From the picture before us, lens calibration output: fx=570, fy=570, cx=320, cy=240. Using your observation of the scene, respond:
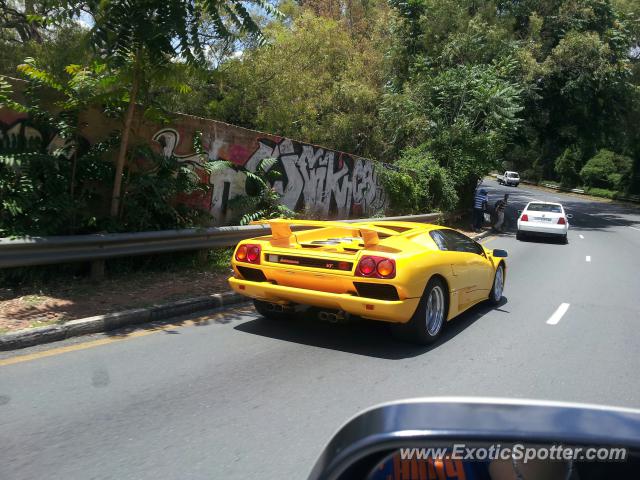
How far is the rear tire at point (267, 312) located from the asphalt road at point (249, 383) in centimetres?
14

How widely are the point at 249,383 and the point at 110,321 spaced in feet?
6.93

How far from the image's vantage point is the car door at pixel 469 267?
273 inches

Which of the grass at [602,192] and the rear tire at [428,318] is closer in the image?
the rear tire at [428,318]

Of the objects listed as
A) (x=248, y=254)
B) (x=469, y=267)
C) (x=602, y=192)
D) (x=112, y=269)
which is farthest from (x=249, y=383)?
(x=602, y=192)

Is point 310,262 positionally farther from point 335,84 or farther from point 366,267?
point 335,84

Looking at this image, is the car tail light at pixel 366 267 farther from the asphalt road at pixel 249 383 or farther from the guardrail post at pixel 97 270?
the guardrail post at pixel 97 270

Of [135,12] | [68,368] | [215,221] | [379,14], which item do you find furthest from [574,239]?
[68,368]

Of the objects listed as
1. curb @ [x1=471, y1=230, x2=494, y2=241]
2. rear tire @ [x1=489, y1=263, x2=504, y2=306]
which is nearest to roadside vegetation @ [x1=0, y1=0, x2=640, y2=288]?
curb @ [x1=471, y1=230, x2=494, y2=241]

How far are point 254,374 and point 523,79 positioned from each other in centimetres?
2239

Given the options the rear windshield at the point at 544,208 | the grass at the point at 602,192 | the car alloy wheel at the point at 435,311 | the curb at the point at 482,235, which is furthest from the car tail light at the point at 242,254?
the grass at the point at 602,192

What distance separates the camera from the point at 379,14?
28.1 meters

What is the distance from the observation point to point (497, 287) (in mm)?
8688

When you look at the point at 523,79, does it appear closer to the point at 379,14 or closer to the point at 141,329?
the point at 379,14

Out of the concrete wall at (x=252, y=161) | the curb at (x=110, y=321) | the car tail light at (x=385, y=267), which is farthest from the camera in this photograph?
the concrete wall at (x=252, y=161)
